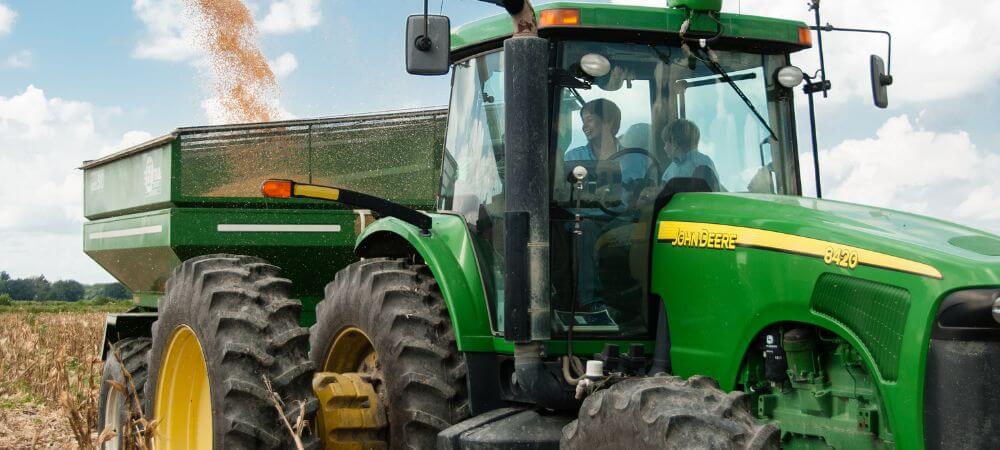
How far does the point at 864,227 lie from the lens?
153 inches

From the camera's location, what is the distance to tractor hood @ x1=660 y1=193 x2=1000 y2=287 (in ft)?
11.4

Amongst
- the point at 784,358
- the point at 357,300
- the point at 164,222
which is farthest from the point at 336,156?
the point at 784,358

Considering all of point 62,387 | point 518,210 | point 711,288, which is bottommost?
point 62,387

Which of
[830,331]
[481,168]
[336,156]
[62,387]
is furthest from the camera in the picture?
[62,387]

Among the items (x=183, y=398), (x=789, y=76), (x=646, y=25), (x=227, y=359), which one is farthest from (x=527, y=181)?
(x=183, y=398)

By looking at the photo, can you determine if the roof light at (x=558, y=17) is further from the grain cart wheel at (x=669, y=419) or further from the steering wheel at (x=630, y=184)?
the grain cart wheel at (x=669, y=419)

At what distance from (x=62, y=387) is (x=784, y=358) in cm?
806

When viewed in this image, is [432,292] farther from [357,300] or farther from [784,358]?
[784,358]

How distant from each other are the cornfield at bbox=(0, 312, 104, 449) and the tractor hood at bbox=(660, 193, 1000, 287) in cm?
366

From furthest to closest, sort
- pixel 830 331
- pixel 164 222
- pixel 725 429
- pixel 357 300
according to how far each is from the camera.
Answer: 1. pixel 164 222
2. pixel 357 300
3. pixel 830 331
4. pixel 725 429

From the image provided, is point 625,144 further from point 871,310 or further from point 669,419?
point 669,419

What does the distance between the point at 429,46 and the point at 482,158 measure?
0.83m

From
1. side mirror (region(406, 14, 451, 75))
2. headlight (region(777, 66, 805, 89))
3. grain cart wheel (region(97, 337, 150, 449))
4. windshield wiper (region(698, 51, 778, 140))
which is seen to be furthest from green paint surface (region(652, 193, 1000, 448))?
grain cart wheel (region(97, 337, 150, 449))

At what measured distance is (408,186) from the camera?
Answer: 27.2ft
